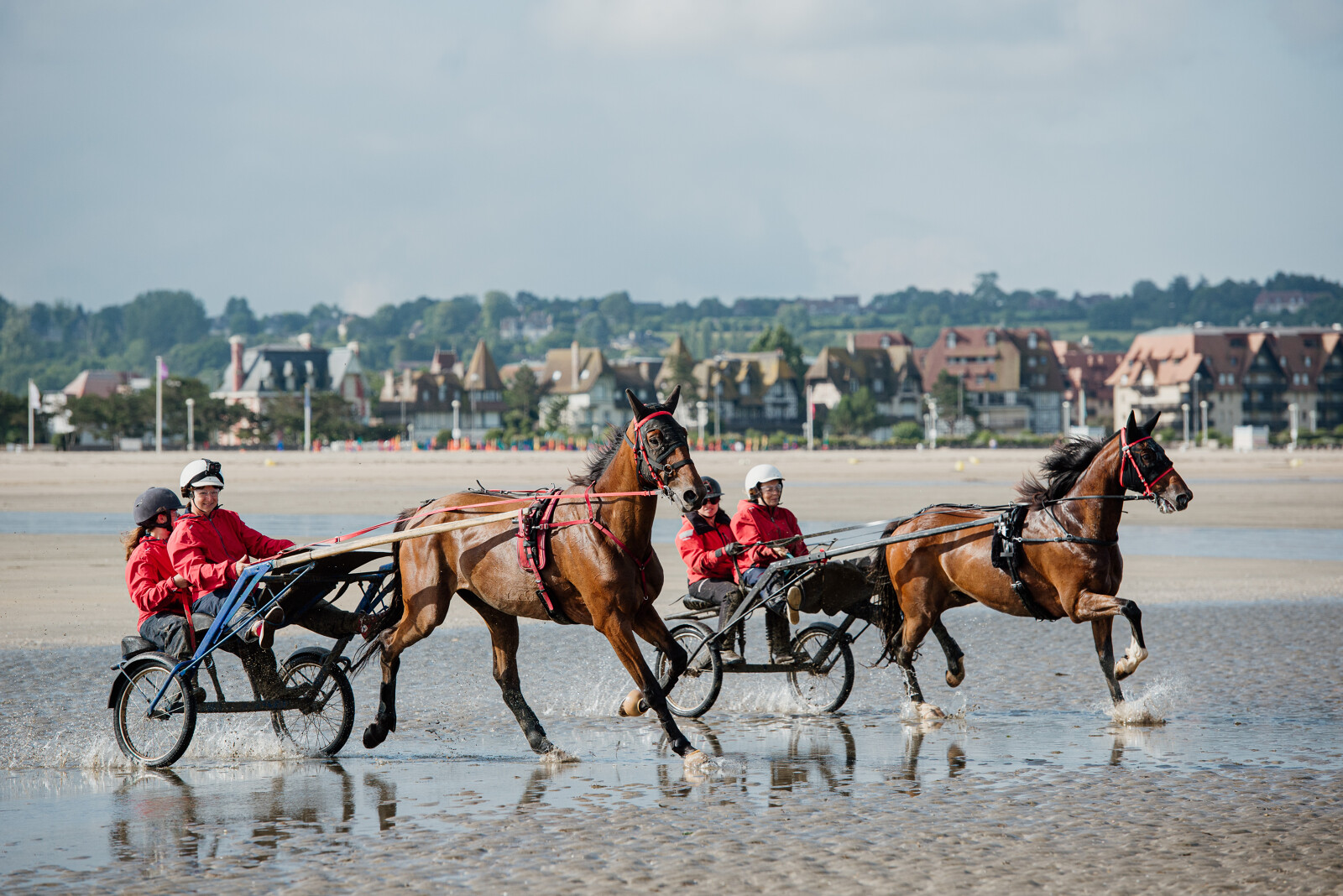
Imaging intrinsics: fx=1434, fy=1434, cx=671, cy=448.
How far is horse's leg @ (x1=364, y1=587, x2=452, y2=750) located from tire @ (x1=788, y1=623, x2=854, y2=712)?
9.08 feet

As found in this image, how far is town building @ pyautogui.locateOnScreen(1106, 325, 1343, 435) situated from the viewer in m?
134

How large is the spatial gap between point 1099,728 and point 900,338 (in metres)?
160

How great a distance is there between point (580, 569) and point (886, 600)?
313cm

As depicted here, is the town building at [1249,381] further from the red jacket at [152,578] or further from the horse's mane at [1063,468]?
the red jacket at [152,578]

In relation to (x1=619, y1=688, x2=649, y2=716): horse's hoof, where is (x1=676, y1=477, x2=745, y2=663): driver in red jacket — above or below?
above

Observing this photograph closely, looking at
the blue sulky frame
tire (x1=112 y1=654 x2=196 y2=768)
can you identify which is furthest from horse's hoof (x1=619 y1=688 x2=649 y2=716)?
tire (x1=112 y1=654 x2=196 y2=768)

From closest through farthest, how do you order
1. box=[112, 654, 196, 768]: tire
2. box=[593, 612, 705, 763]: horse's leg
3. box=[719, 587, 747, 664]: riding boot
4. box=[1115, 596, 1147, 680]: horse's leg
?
box=[593, 612, 705, 763]: horse's leg, box=[112, 654, 196, 768]: tire, box=[1115, 596, 1147, 680]: horse's leg, box=[719, 587, 747, 664]: riding boot

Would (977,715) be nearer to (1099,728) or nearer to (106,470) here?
(1099,728)

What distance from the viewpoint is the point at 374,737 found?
361 inches

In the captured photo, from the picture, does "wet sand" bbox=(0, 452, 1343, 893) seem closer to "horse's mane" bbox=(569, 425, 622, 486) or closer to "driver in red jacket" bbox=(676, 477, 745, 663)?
"driver in red jacket" bbox=(676, 477, 745, 663)

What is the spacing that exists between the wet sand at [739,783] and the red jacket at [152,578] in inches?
38.7

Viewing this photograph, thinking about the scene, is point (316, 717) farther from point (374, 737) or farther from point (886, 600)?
point (886, 600)

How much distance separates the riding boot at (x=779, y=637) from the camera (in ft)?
34.8

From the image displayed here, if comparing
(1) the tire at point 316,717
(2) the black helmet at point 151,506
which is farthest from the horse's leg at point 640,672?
(2) the black helmet at point 151,506
